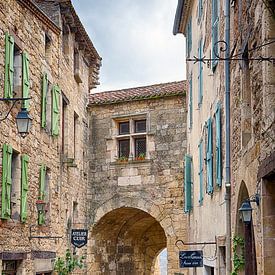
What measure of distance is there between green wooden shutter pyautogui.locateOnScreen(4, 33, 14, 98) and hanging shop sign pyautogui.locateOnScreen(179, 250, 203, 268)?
409 cm

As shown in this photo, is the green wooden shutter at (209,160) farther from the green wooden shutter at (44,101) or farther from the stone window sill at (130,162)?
the stone window sill at (130,162)

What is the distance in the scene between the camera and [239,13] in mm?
8570

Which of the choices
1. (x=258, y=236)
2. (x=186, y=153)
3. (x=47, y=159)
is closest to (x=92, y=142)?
(x=186, y=153)

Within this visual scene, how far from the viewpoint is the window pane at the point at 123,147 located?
1860cm

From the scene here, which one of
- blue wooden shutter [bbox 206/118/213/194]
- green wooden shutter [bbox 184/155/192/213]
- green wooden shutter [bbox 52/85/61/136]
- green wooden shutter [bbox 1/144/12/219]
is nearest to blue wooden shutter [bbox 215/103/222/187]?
blue wooden shutter [bbox 206/118/213/194]

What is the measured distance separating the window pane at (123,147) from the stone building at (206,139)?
2.19 metres

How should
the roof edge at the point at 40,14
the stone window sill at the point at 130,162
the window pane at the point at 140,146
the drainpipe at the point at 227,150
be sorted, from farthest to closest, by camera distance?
the window pane at the point at 140,146 < the stone window sill at the point at 130,162 < the roof edge at the point at 40,14 < the drainpipe at the point at 227,150

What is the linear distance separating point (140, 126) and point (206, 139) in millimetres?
6460

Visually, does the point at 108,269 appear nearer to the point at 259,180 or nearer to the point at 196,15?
the point at 196,15

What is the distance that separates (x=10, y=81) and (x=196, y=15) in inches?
201

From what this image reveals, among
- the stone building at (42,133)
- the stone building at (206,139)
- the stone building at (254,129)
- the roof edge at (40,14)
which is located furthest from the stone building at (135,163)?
the stone building at (254,129)

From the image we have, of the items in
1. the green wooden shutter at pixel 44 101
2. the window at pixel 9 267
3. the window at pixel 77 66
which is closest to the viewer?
the window at pixel 9 267

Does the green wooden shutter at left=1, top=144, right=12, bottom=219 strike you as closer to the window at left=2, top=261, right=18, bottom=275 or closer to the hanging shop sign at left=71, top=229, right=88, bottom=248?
the window at left=2, top=261, right=18, bottom=275

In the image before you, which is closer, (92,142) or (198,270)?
(198,270)
